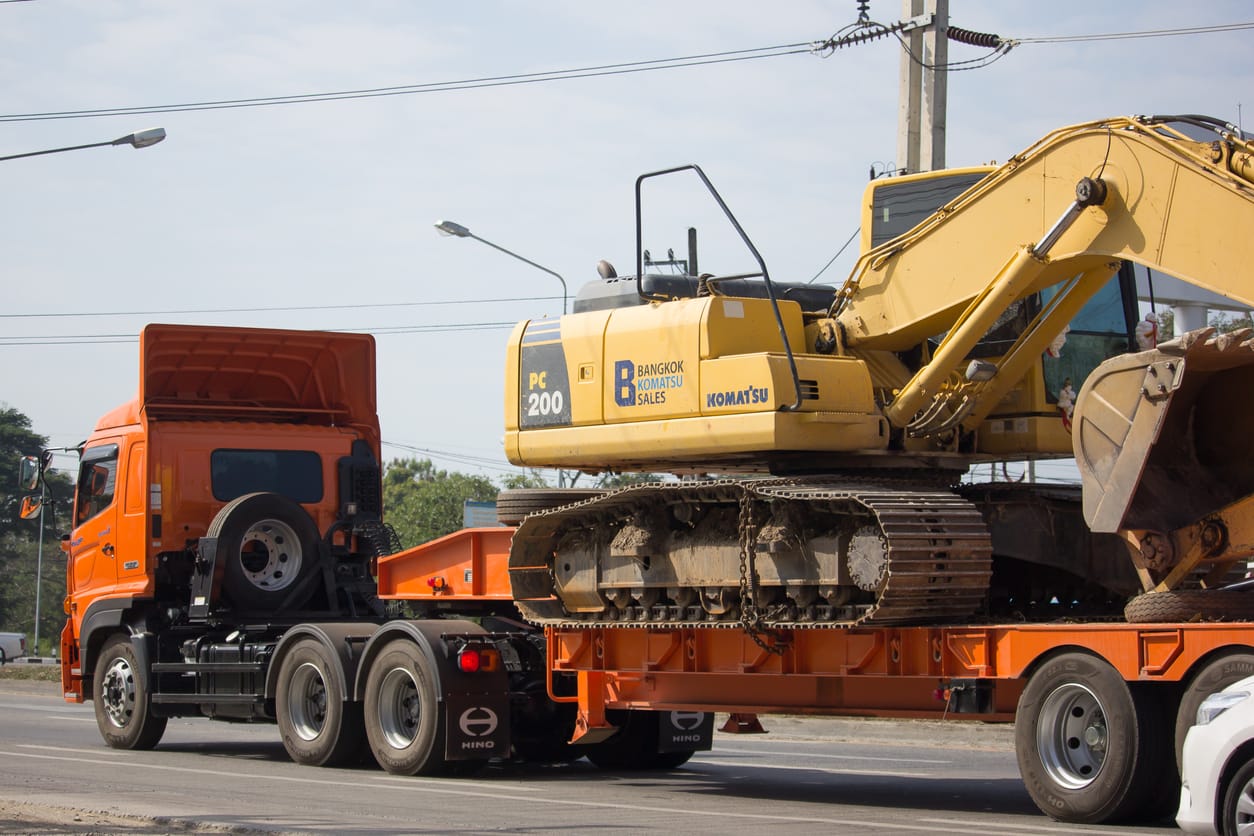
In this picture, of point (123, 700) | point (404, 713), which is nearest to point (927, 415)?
point (404, 713)

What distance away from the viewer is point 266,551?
720 inches

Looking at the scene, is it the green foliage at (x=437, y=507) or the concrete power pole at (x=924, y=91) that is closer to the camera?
the concrete power pole at (x=924, y=91)

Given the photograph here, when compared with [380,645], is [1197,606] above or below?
above

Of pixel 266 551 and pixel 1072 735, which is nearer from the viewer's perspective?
pixel 1072 735

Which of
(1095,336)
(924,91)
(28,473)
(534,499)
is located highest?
(924,91)

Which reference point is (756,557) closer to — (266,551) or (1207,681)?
(1207,681)

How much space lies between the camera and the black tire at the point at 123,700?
18109mm

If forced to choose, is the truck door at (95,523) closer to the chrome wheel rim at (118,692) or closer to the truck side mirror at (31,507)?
the truck side mirror at (31,507)

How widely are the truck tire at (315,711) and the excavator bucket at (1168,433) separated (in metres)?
7.34

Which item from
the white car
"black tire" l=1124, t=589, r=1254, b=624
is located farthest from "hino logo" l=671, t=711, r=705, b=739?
the white car

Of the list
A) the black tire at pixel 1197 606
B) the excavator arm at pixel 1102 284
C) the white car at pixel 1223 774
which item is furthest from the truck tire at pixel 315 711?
the white car at pixel 1223 774

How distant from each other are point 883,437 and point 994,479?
1.31 metres

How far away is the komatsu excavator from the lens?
11.1m

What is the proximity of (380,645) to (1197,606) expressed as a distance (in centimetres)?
765
